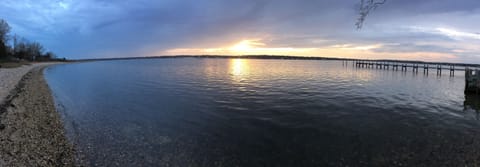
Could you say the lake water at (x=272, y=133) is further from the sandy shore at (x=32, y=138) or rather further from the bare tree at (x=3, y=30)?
the bare tree at (x=3, y=30)

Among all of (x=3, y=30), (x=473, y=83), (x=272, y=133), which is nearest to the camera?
(x=272, y=133)

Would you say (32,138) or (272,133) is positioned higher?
(32,138)

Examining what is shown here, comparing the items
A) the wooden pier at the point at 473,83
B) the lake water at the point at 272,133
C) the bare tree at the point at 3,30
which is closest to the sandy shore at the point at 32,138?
the lake water at the point at 272,133

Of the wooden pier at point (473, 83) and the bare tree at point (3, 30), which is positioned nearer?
the wooden pier at point (473, 83)

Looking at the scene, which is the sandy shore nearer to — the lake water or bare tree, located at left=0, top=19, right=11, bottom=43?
the lake water

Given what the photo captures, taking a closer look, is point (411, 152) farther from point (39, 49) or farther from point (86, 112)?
point (39, 49)

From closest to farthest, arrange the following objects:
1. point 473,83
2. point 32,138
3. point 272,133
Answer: point 32,138 < point 272,133 < point 473,83

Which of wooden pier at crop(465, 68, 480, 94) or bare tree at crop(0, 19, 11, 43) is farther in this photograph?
bare tree at crop(0, 19, 11, 43)

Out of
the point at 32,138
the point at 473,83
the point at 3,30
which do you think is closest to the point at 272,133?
the point at 32,138

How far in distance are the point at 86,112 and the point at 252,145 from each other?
10.7 m

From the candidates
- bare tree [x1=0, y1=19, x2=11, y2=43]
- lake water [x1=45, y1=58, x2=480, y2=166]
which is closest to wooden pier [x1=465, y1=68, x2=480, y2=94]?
lake water [x1=45, y1=58, x2=480, y2=166]

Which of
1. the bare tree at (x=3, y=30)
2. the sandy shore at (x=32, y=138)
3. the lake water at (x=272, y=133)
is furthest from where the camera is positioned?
the bare tree at (x=3, y=30)

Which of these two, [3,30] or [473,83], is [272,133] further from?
[3,30]

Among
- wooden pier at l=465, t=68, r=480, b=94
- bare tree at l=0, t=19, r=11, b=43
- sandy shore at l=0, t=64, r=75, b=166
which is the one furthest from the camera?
bare tree at l=0, t=19, r=11, b=43
